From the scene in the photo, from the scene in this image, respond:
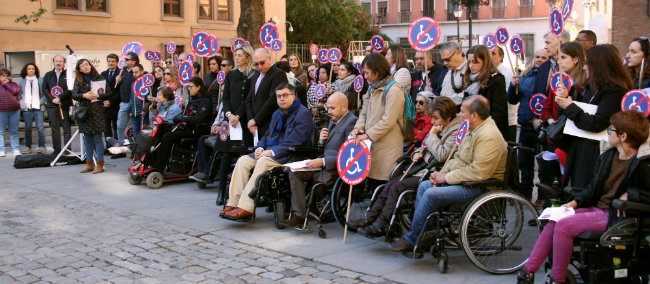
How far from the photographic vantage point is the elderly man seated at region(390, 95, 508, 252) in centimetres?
567

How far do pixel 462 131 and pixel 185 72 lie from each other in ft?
22.2

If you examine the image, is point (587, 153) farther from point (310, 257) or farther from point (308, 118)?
point (308, 118)

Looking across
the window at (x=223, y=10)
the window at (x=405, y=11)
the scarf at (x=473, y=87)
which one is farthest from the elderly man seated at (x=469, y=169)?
the window at (x=405, y=11)

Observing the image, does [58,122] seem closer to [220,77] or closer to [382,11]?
[220,77]

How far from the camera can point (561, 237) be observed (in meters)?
4.66

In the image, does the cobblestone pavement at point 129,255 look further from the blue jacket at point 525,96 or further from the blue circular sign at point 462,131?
the blue jacket at point 525,96

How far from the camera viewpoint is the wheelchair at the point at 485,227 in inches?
217

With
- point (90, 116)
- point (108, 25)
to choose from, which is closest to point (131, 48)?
point (90, 116)

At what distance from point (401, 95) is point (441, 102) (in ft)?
1.93

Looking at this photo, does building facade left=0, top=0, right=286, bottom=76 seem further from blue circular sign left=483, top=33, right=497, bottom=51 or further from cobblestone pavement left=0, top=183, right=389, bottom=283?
cobblestone pavement left=0, top=183, right=389, bottom=283

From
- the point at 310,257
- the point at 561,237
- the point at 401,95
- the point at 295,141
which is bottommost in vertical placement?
the point at 310,257

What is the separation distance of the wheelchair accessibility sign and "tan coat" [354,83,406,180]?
32cm

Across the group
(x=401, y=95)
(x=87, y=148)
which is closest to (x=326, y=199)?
(x=401, y=95)

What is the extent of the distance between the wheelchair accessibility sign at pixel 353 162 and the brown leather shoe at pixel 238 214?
1313 millimetres
